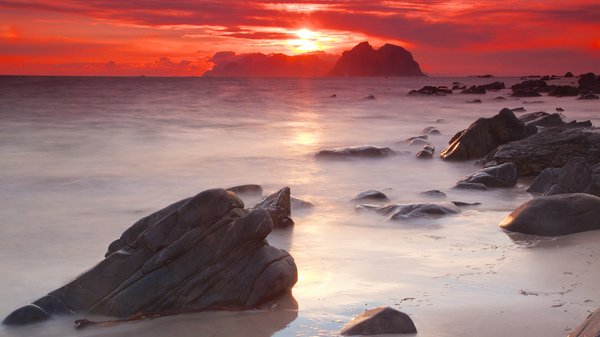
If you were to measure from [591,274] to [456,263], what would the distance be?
102 centimetres

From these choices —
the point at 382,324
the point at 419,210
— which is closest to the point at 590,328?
the point at 382,324

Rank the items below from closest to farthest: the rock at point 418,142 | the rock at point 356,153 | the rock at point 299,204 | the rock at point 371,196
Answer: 1. the rock at point 299,204
2. the rock at point 371,196
3. the rock at point 356,153
4. the rock at point 418,142

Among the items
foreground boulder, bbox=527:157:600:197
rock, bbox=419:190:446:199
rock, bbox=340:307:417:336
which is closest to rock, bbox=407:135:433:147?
rock, bbox=419:190:446:199

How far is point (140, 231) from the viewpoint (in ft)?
12.7

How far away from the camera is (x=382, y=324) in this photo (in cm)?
288

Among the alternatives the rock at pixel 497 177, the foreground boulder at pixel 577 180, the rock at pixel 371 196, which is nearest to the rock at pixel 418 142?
the rock at pixel 497 177

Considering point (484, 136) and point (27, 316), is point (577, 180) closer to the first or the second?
point (484, 136)

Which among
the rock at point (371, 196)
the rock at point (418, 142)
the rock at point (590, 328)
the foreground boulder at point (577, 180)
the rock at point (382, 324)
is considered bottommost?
the rock at point (418, 142)

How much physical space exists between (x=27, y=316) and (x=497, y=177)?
6.86 metres

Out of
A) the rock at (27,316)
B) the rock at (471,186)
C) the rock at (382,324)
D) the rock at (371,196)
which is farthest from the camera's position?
the rock at (471,186)

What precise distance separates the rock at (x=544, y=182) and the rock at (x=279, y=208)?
386cm

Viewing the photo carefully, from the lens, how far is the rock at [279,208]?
222 inches

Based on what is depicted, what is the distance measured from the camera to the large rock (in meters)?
10.7

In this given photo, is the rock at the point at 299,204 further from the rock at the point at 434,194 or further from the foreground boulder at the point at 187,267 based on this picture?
the foreground boulder at the point at 187,267
